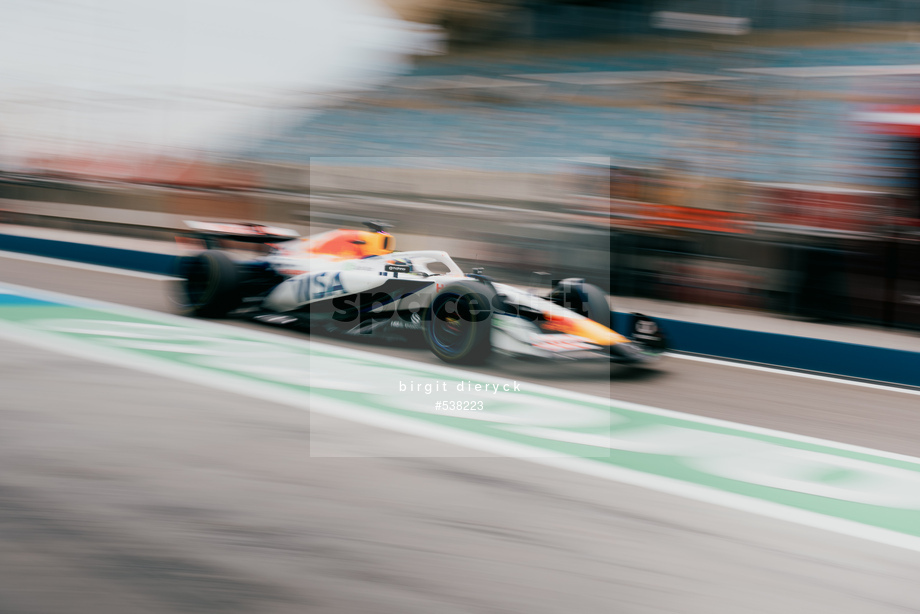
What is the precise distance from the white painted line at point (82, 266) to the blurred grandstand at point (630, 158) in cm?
268

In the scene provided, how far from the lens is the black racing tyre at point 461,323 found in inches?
203

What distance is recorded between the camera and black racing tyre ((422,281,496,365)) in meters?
5.15

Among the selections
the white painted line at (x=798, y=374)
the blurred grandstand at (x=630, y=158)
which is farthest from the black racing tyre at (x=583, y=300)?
the blurred grandstand at (x=630, y=158)

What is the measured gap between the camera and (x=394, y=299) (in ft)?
18.4

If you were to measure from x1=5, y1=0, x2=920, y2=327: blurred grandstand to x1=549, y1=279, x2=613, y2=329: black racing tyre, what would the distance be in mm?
1891

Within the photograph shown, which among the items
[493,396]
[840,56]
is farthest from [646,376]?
[840,56]

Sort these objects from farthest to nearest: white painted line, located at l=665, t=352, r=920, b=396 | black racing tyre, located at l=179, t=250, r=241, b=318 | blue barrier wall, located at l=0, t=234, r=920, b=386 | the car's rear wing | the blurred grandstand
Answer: the blurred grandstand, the car's rear wing, black racing tyre, located at l=179, t=250, r=241, b=318, blue barrier wall, located at l=0, t=234, r=920, b=386, white painted line, located at l=665, t=352, r=920, b=396

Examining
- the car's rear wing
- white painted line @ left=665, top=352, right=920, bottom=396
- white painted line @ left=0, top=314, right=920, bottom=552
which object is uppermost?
the car's rear wing

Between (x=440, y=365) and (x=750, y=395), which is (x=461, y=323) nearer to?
(x=440, y=365)

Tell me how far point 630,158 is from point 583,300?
5250 millimetres

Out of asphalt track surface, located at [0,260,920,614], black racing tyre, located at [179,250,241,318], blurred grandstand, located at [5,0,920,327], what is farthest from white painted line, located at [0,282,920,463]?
blurred grandstand, located at [5,0,920,327]

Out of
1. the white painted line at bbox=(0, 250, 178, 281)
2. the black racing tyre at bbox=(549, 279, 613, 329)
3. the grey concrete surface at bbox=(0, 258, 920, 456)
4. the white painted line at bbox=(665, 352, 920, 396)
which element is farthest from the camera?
the white painted line at bbox=(0, 250, 178, 281)

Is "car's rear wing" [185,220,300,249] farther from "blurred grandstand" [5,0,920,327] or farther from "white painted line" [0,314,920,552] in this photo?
"blurred grandstand" [5,0,920,327]

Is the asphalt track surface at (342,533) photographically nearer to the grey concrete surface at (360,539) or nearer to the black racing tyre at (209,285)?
the grey concrete surface at (360,539)
